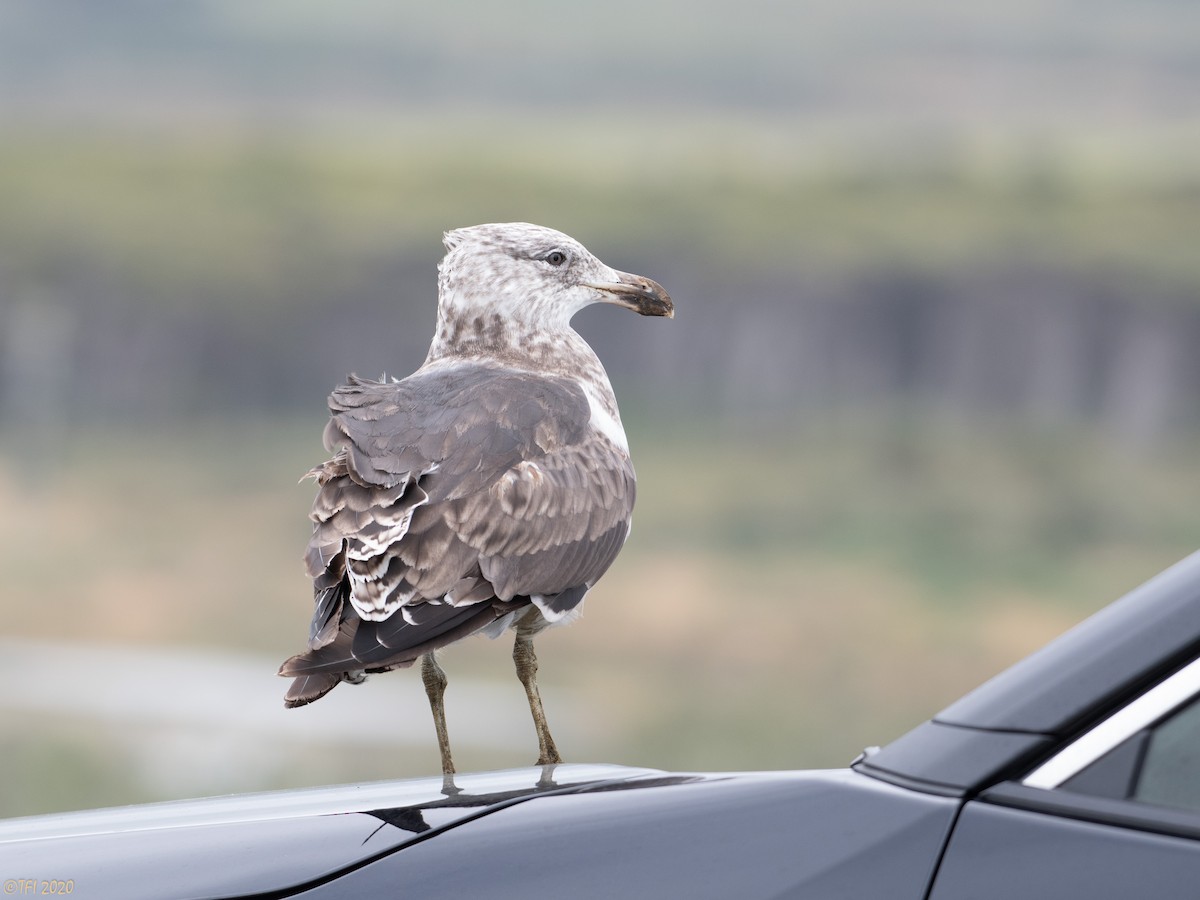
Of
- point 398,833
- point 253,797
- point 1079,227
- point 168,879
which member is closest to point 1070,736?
point 398,833

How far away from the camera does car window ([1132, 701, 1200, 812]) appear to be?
79.7 inches

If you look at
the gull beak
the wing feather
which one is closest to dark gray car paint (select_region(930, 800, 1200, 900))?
the wing feather

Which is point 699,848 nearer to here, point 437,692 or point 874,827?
point 874,827

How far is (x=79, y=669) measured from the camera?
23.0m

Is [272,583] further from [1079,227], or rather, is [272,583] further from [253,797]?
[253,797]

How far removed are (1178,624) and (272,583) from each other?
2574cm

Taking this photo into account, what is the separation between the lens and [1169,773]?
2.03m

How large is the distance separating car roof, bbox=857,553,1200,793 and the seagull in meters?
0.98

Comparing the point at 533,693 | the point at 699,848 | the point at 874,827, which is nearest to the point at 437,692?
the point at 533,693

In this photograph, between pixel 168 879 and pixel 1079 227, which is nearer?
pixel 168 879

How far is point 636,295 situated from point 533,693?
0.86 metres

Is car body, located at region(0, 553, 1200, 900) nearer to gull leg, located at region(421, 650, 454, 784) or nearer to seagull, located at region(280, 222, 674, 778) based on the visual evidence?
seagull, located at region(280, 222, 674, 778)

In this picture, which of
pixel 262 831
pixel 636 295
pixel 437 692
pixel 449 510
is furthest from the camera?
pixel 636 295

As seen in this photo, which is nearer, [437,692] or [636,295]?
[437,692]
